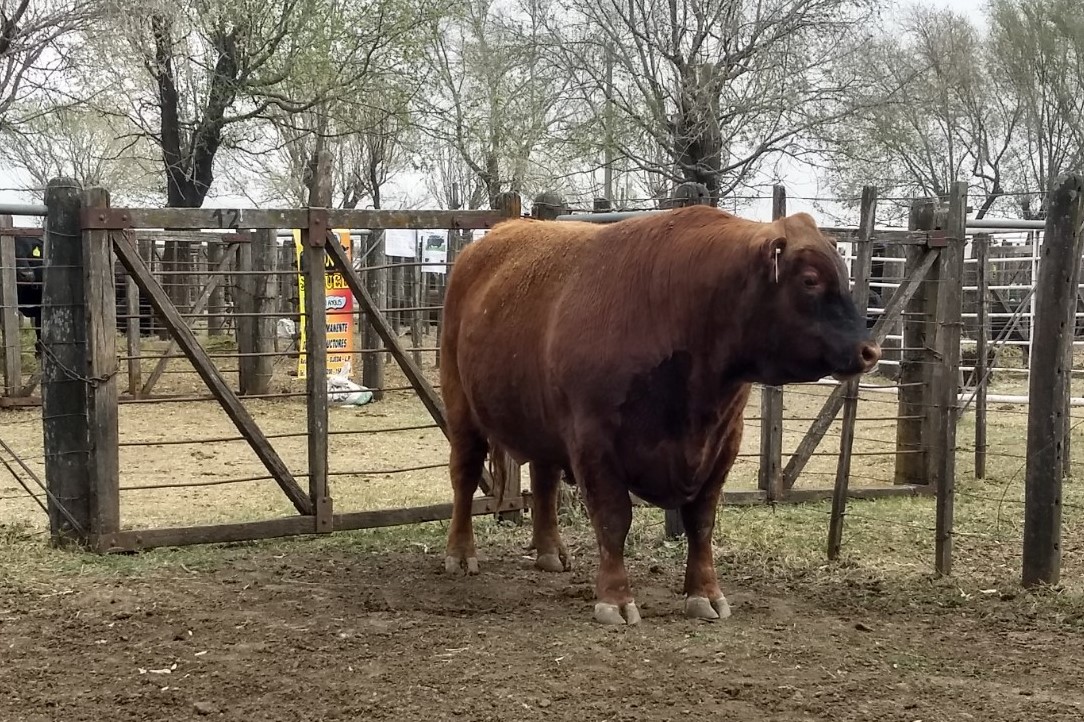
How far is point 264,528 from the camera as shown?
243 inches

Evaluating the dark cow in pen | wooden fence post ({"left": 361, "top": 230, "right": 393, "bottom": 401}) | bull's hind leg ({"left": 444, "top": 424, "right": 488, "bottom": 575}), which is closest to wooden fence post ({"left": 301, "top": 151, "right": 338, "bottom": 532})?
bull's hind leg ({"left": 444, "top": 424, "right": 488, "bottom": 575})

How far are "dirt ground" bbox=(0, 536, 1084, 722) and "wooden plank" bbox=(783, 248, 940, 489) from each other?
1802mm

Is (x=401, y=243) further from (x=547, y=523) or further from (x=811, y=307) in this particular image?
(x=811, y=307)

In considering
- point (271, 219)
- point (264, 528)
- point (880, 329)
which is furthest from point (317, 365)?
point (880, 329)

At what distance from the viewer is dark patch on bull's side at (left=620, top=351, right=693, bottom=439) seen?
4512 millimetres

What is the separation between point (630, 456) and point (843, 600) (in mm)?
1275

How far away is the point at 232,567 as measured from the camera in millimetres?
5703

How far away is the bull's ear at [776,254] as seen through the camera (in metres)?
4.18

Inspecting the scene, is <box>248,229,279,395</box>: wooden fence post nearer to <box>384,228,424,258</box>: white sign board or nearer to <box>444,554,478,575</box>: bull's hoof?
<box>384,228,424,258</box>: white sign board

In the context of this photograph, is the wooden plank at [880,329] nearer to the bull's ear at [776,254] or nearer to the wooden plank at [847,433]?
the wooden plank at [847,433]

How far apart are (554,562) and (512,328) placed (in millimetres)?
1350

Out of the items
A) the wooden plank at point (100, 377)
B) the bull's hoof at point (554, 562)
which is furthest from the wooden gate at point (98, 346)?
the bull's hoof at point (554, 562)

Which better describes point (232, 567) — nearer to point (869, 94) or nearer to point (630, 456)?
point (630, 456)

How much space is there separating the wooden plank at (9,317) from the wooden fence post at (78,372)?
5.57 metres
